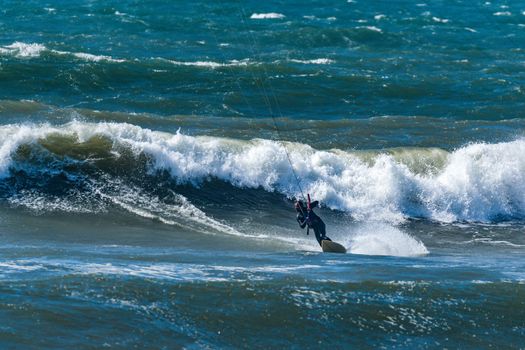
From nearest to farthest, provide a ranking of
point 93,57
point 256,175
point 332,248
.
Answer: point 332,248
point 256,175
point 93,57

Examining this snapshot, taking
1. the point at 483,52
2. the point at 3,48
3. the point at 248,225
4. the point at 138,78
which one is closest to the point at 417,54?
the point at 483,52

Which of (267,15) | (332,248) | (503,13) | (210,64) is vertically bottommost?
(332,248)

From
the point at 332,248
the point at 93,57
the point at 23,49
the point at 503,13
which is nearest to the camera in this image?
the point at 332,248

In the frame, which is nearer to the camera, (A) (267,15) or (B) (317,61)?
(B) (317,61)

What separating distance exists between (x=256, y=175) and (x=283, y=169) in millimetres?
723

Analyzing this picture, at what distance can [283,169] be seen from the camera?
2353 cm

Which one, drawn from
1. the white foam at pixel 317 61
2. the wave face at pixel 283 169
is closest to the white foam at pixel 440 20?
the white foam at pixel 317 61

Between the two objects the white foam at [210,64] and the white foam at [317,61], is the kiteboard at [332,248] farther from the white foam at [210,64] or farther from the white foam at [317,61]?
the white foam at [317,61]

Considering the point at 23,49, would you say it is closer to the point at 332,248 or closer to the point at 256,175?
the point at 256,175

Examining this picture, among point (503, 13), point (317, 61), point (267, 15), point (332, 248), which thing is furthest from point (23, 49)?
point (503, 13)

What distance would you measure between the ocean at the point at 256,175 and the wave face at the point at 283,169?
0.06 m

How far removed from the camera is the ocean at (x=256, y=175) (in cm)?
1180

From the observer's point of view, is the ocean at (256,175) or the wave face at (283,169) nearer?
the ocean at (256,175)

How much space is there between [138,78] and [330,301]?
75.4 feet
